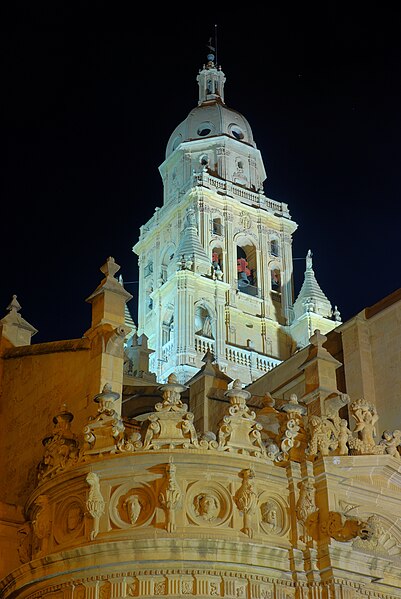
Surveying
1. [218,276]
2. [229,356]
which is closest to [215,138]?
[218,276]

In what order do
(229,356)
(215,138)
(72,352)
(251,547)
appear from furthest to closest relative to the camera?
(215,138), (229,356), (72,352), (251,547)

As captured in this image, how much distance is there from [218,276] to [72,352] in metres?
42.1

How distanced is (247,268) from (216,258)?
10.4ft

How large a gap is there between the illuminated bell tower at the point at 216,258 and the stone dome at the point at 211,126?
72 millimetres

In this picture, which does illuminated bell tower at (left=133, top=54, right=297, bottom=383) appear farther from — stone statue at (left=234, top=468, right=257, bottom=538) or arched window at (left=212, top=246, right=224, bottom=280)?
stone statue at (left=234, top=468, right=257, bottom=538)

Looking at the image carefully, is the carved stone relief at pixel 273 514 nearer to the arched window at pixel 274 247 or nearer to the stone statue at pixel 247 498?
the stone statue at pixel 247 498

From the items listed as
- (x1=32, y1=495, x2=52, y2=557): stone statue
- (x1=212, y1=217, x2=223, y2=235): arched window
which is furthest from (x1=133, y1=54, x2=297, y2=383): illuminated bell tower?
(x1=32, y1=495, x2=52, y2=557): stone statue

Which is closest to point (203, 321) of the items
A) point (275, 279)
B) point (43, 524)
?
point (275, 279)

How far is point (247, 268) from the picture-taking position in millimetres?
69188

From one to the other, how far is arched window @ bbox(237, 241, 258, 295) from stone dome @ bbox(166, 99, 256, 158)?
27.2ft

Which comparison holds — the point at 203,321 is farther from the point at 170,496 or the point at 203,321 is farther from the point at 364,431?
the point at 170,496

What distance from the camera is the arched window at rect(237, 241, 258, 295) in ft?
223

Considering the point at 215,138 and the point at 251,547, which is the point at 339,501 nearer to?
the point at 251,547

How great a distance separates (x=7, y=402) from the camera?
76.3 feet
